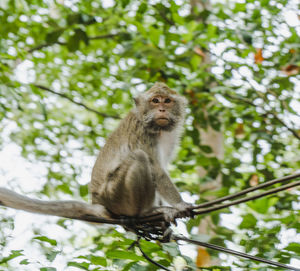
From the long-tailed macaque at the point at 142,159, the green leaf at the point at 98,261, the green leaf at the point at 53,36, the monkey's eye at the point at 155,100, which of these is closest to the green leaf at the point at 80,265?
the green leaf at the point at 98,261

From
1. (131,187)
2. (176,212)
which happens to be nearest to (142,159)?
(131,187)

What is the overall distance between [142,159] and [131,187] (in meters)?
0.30

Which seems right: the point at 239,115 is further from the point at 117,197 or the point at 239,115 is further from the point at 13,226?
the point at 13,226

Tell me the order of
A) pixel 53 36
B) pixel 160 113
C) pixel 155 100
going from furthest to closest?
pixel 53 36
pixel 155 100
pixel 160 113

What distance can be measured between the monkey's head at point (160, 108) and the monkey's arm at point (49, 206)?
1.27m

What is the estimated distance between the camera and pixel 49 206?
11.1 ft

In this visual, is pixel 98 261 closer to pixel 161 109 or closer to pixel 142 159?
pixel 142 159

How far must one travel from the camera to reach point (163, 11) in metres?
5.39

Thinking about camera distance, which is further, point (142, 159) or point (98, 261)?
point (142, 159)

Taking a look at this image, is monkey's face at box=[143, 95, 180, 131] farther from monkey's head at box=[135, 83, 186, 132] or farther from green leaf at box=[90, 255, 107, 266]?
green leaf at box=[90, 255, 107, 266]

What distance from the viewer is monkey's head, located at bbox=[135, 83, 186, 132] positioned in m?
4.65

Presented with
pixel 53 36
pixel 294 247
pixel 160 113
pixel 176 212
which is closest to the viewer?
pixel 294 247

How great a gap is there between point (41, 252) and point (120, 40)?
3745 millimetres

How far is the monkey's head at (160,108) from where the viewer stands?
15.3 feet
